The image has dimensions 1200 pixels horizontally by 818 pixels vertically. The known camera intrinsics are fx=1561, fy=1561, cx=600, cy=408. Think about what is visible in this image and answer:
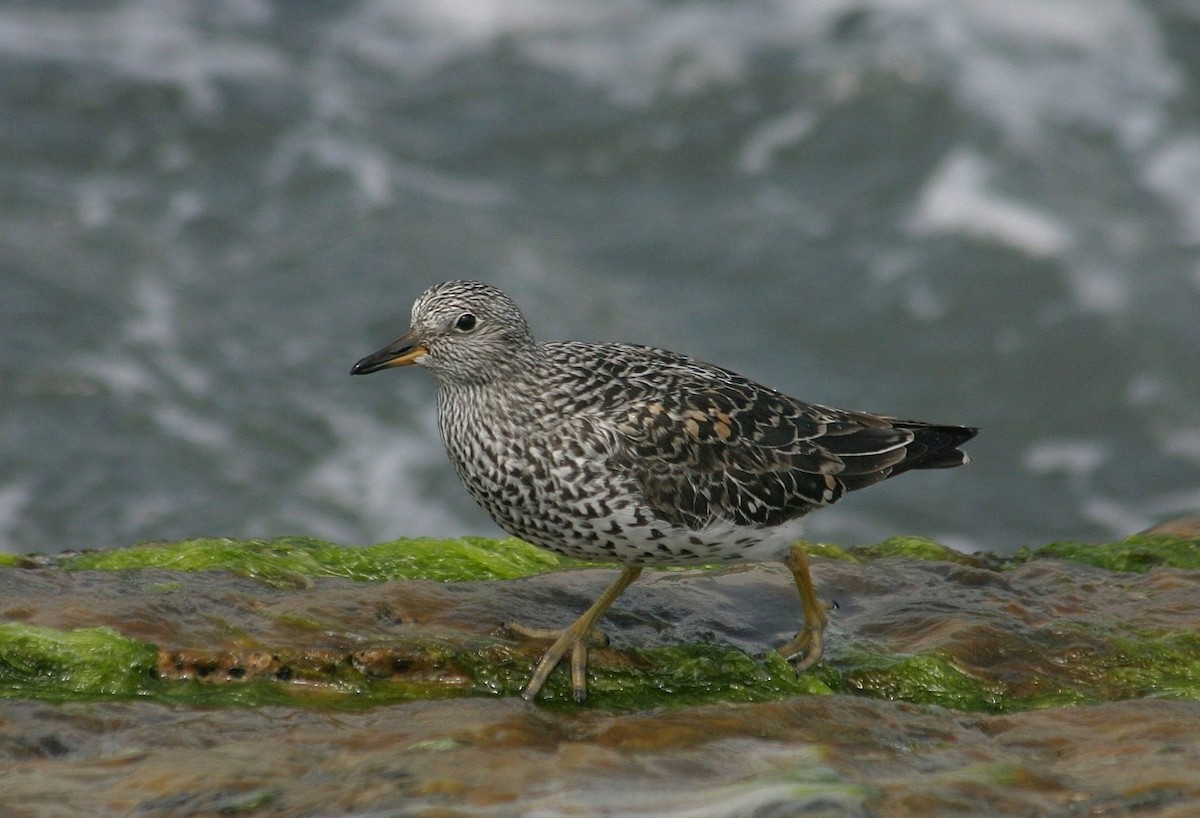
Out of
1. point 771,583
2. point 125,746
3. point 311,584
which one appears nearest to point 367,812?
point 125,746

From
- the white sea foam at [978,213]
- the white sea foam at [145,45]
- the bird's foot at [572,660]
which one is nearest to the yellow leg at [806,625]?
the bird's foot at [572,660]

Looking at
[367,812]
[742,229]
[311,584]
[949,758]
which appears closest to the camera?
[367,812]

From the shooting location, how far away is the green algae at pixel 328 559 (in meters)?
7.12

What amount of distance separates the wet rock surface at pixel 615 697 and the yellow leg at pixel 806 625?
100 millimetres

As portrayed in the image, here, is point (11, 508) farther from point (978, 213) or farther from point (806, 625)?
point (978, 213)

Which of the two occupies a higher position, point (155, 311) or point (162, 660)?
point (155, 311)

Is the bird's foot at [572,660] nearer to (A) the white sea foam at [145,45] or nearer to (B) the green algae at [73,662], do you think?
(B) the green algae at [73,662]

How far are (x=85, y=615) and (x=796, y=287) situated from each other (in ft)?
35.2

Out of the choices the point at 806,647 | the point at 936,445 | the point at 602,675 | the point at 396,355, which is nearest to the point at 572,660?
the point at 602,675

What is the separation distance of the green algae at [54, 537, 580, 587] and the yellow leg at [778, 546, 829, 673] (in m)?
1.59

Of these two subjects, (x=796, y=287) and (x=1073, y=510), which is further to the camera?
(x=796, y=287)

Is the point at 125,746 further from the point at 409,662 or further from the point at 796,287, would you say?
the point at 796,287

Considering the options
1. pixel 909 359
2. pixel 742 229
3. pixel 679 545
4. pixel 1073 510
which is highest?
pixel 742 229

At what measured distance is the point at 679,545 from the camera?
244 inches
